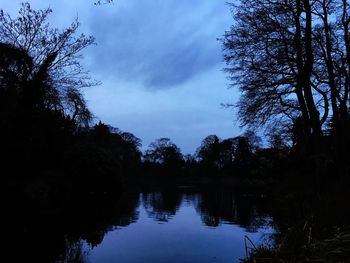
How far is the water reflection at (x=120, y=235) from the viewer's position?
12.6m

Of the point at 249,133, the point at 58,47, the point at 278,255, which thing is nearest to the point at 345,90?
the point at 249,133

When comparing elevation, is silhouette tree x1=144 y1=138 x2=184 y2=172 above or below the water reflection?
above

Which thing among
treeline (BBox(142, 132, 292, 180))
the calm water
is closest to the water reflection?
the calm water

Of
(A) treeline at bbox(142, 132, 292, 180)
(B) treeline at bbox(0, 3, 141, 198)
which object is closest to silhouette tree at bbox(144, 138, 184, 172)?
(A) treeline at bbox(142, 132, 292, 180)

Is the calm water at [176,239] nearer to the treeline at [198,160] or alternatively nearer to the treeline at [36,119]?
the treeline at [36,119]

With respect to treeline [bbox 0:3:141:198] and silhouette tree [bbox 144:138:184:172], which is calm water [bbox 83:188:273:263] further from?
silhouette tree [bbox 144:138:184:172]

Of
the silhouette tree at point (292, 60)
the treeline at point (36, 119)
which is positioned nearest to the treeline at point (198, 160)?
the treeline at point (36, 119)

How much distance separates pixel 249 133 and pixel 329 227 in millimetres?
11836

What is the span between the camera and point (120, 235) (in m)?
16.7

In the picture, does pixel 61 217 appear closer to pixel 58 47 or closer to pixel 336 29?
pixel 58 47

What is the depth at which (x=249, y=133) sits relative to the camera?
20.9 m

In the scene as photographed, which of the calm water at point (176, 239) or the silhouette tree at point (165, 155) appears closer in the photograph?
the calm water at point (176, 239)

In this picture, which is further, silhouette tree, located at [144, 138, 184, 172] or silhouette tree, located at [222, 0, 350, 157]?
silhouette tree, located at [144, 138, 184, 172]

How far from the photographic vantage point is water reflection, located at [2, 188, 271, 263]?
12594mm
